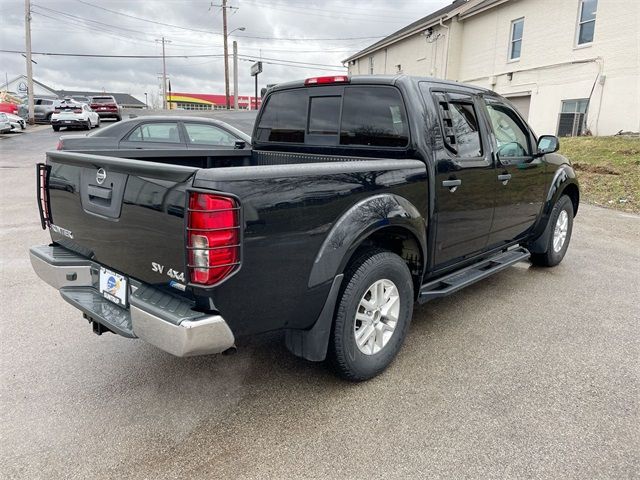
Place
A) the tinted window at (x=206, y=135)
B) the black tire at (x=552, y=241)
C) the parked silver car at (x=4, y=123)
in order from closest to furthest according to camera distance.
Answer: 1. the black tire at (x=552, y=241)
2. the tinted window at (x=206, y=135)
3. the parked silver car at (x=4, y=123)

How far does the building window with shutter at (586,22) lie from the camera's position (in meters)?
14.9

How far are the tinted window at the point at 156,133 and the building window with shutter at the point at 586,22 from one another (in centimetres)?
1401

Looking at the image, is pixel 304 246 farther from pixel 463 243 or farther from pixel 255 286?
pixel 463 243

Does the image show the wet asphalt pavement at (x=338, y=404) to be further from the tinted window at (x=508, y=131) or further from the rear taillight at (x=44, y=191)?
the tinted window at (x=508, y=131)

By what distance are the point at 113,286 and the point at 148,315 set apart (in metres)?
0.59

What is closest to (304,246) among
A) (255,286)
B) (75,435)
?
(255,286)

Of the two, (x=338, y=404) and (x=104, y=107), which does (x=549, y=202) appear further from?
(x=104, y=107)

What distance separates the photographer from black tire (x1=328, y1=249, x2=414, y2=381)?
8.79 feet

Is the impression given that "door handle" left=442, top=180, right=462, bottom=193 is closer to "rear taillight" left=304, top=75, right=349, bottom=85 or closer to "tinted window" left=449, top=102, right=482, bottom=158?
"tinted window" left=449, top=102, right=482, bottom=158

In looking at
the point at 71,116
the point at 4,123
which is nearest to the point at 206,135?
the point at 71,116

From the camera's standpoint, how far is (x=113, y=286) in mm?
2605

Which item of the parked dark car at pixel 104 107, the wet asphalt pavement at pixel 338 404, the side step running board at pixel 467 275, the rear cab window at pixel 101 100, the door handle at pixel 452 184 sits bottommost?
the wet asphalt pavement at pixel 338 404

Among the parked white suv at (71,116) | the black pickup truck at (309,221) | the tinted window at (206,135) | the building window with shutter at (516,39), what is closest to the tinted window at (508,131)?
the black pickup truck at (309,221)

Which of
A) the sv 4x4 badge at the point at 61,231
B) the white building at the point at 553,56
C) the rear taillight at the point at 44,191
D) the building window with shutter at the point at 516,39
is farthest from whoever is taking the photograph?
the building window with shutter at the point at 516,39
